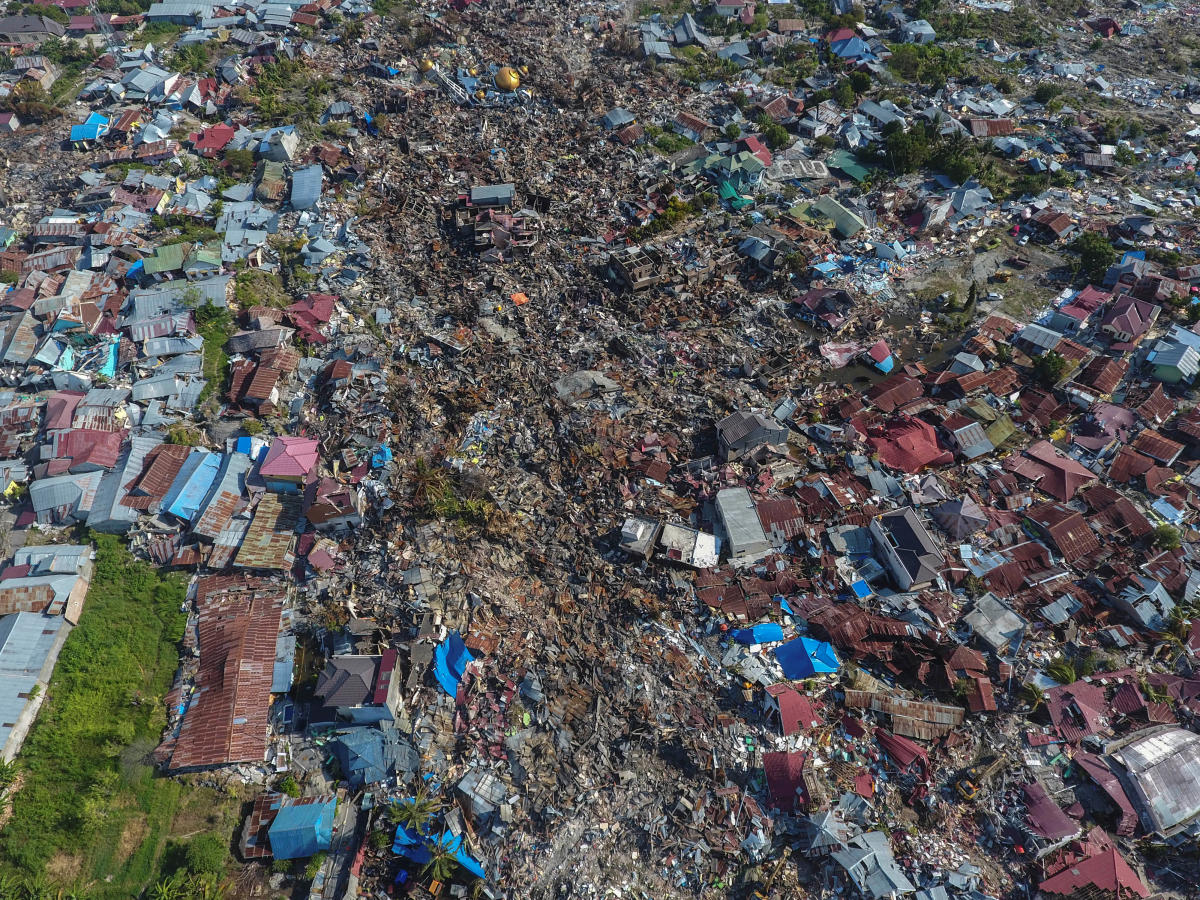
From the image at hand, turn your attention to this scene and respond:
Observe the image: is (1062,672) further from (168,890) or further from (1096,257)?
(168,890)

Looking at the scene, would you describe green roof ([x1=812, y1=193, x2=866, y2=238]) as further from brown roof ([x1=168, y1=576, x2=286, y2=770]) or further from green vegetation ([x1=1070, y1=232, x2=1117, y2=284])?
brown roof ([x1=168, y1=576, x2=286, y2=770])

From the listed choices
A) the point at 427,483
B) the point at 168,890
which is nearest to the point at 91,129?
the point at 427,483

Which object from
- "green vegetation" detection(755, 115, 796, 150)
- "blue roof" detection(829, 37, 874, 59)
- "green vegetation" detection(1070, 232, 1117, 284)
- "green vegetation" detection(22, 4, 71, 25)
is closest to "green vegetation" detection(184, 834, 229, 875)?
"green vegetation" detection(1070, 232, 1117, 284)

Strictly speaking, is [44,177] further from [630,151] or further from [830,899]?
[830,899]

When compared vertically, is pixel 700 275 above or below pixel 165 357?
above

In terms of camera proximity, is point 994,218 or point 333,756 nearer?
point 333,756

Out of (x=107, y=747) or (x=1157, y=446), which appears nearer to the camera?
(x=107, y=747)

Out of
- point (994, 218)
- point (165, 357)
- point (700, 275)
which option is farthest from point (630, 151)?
point (165, 357)

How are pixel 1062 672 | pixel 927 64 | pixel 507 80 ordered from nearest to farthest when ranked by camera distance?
pixel 1062 672 → pixel 507 80 → pixel 927 64
